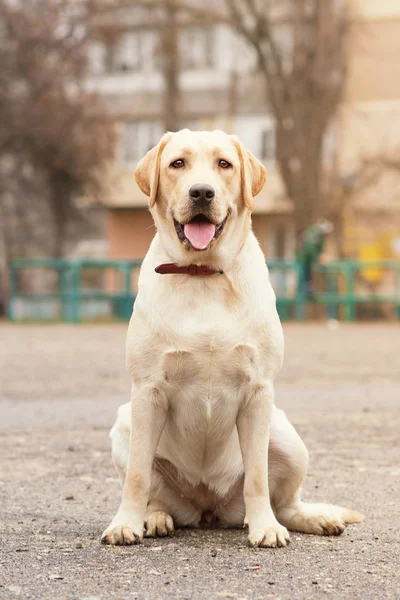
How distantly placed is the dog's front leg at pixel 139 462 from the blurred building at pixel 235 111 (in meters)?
27.8

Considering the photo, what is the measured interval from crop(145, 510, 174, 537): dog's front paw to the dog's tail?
1.58 feet

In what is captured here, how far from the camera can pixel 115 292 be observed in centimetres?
2656

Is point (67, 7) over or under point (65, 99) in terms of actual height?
over

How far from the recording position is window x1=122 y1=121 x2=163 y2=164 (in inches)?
1560

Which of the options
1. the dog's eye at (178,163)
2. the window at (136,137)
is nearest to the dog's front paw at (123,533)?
the dog's eye at (178,163)

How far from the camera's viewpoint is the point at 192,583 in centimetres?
Result: 405

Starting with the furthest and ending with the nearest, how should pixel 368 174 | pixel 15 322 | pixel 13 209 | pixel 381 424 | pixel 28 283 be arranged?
pixel 13 209, pixel 368 174, pixel 28 283, pixel 15 322, pixel 381 424

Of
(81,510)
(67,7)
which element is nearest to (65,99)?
(67,7)

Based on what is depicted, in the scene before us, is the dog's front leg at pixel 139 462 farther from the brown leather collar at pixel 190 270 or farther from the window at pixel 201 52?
the window at pixel 201 52

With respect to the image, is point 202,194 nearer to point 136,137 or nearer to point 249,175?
point 249,175

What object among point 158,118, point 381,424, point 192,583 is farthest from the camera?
point 158,118

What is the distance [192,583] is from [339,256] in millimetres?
27534

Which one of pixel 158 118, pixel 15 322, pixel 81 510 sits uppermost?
pixel 158 118

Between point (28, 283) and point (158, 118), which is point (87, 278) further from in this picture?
point (158, 118)
